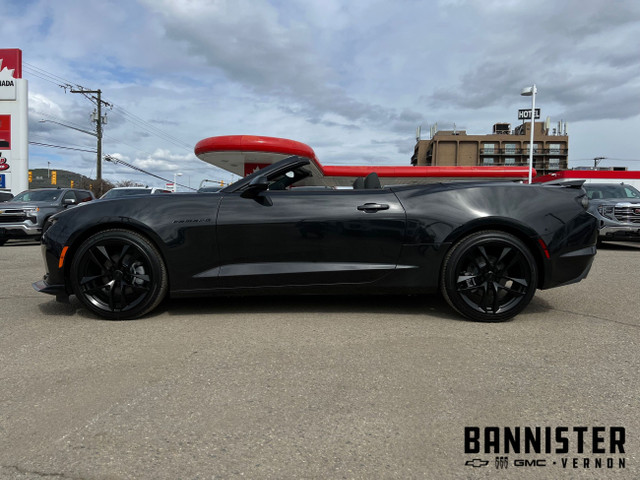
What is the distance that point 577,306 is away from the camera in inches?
165

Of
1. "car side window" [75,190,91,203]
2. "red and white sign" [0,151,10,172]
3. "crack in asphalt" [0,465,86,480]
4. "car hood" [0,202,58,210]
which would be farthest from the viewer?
"red and white sign" [0,151,10,172]

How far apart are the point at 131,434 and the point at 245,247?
1.88 meters

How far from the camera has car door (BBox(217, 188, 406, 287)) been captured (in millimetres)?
3613

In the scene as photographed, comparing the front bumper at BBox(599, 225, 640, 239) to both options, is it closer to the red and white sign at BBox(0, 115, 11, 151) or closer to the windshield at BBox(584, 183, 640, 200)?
the windshield at BBox(584, 183, 640, 200)

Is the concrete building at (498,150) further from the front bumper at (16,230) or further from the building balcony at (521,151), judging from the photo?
the front bumper at (16,230)

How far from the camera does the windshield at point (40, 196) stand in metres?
12.7

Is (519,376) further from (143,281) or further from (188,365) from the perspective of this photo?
(143,281)

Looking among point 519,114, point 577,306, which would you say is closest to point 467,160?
point 519,114

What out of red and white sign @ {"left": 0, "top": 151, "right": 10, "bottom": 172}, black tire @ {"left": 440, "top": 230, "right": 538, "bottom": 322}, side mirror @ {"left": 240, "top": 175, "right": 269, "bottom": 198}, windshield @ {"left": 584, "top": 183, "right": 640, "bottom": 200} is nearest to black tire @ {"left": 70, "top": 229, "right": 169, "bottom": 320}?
side mirror @ {"left": 240, "top": 175, "right": 269, "bottom": 198}

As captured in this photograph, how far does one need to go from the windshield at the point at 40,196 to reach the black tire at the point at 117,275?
11.0 m

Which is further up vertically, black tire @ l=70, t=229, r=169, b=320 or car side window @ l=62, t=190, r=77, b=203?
car side window @ l=62, t=190, r=77, b=203

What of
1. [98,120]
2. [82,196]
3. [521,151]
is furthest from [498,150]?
[82,196]

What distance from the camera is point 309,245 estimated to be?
3.62 meters

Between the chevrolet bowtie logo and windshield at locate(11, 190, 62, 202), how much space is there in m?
14.0
